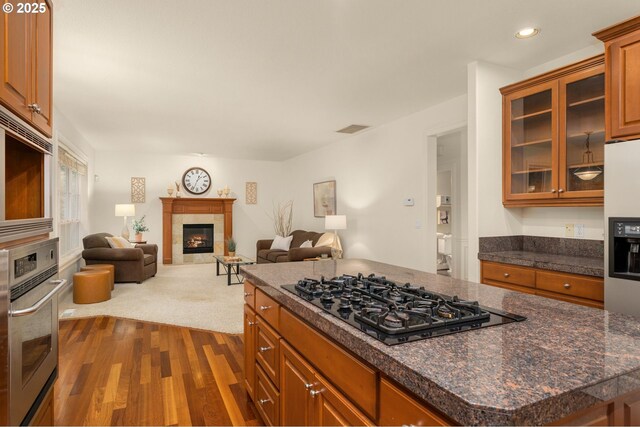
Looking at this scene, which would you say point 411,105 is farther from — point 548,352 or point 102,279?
point 102,279

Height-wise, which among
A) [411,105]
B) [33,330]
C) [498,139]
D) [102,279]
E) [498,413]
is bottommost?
[102,279]

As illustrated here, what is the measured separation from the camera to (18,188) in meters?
1.90

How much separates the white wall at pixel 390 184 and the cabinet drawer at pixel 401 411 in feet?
13.0

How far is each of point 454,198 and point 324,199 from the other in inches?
95.8

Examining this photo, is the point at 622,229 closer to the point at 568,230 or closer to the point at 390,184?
the point at 568,230

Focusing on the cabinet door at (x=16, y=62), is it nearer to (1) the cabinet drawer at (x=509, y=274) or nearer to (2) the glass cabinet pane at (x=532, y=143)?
(1) the cabinet drawer at (x=509, y=274)

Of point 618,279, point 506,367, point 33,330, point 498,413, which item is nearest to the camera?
point 498,413

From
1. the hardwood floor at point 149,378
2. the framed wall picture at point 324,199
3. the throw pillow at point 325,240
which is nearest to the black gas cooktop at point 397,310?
the hardwood floor at point 149,378

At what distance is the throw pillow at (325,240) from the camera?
651 centimetres

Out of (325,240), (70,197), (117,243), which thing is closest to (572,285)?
(325,240)

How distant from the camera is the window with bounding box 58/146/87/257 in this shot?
554cm

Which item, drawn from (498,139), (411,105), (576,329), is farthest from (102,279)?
(576,329)

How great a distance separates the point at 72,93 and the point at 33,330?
143 inches

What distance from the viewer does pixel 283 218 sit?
9344 mm
